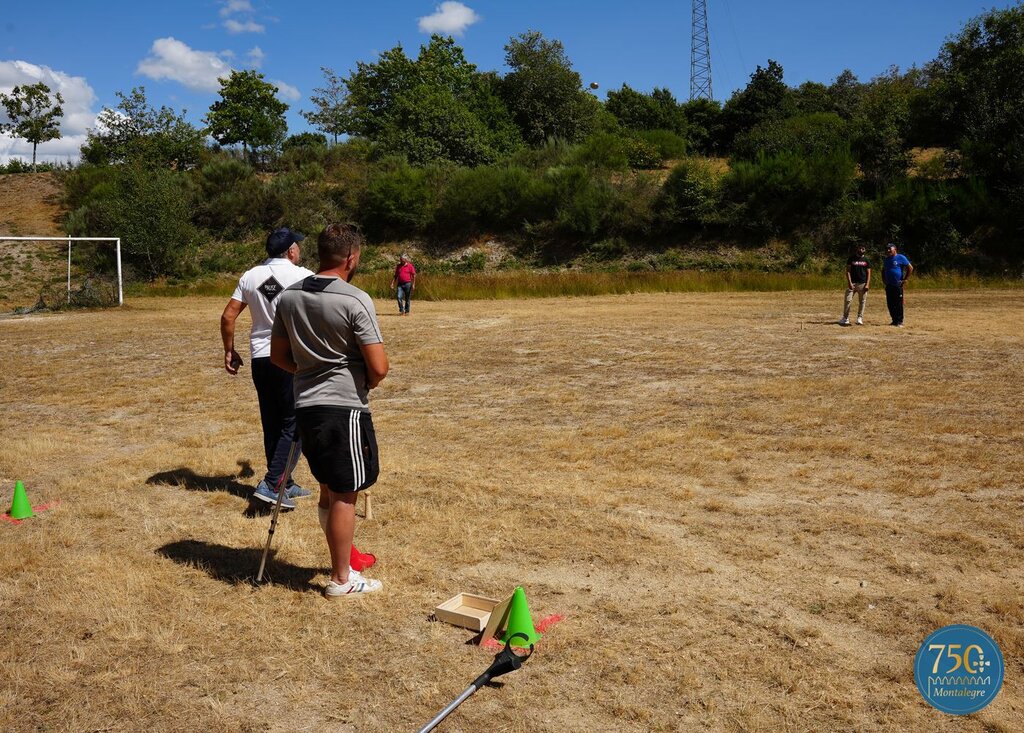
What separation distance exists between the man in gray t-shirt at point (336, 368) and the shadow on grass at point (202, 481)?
2.60 m

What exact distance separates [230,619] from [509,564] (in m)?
1.62

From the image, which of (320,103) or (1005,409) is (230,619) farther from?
(320,103)

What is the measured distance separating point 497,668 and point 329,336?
1.76 m

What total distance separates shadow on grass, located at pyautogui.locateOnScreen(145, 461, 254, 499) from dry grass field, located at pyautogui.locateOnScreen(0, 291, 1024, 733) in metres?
0.03

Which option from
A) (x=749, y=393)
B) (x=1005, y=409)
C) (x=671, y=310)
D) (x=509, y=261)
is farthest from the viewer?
(x=509, y=261)

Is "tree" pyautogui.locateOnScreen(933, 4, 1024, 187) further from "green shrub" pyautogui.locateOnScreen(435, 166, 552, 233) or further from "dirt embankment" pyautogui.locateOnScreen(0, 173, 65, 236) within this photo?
"dirt embankment" pyautogui.locateOnScreen(0, 173, 65, 236)

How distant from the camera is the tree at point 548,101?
66.4 meters

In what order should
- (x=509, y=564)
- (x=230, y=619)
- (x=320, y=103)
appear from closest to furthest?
1. (x=230, y=619)
2. (x=509, y=564)
3. (x=320, y=103)

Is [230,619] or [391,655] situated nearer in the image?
[391,655]

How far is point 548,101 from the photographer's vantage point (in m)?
67.7

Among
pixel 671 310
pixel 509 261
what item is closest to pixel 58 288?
pixel 509 261

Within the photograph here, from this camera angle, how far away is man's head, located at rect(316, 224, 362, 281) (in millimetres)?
4328

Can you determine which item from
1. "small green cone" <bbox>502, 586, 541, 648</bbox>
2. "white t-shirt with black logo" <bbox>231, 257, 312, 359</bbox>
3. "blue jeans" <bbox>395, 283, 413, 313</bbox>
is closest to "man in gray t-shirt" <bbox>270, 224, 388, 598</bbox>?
"small green cone" <bbox>502, 586, 541, 648</bbox>

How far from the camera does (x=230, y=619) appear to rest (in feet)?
14.3
